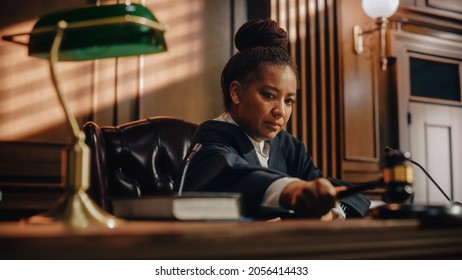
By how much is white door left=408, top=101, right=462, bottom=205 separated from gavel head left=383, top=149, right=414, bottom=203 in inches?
99.7

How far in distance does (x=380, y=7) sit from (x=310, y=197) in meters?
2.17

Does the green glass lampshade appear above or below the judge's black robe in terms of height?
above

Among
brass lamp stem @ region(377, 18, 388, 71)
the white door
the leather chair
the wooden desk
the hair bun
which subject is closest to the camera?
the wooden desk

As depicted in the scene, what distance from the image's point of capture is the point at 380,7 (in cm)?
265

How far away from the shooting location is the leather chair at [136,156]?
123cm

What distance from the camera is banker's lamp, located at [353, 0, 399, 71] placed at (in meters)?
2.64

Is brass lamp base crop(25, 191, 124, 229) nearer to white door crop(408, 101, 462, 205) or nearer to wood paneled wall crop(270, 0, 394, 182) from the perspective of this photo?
wood paneled wall crop(270, 0, 394, 182)

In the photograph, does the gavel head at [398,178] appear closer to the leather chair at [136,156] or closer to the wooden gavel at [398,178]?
the wooden gavel at [398,178]

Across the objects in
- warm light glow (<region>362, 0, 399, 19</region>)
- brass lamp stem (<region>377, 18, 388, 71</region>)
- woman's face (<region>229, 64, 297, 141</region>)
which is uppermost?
warm light glow (<region>362, 0, 399, 19</region>)

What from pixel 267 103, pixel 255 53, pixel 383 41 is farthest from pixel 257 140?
pixel 383 41

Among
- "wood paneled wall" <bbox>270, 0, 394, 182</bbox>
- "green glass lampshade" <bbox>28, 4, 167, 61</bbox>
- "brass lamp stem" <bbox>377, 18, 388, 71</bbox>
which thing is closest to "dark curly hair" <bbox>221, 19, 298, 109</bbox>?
"green glass lampshade" <bbox>28, 4, 167, 61</bbox>

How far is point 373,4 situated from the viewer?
8.73 ft

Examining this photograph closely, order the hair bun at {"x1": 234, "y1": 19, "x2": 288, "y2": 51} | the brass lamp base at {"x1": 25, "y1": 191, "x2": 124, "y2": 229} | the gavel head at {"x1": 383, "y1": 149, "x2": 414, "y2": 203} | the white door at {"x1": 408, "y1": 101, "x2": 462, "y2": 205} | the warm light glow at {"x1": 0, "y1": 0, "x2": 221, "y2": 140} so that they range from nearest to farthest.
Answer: the brass lamp base at {"x1": 25, "y1": 191, "x2": 124, "y2": 229} → the gavel head at {"x1": 383, "y1": 149, "x2": 414, "y2": 203} → the hair bun at {"x1": 234, "y1": 19, "x2": 288, "y2": 51} → the warm light glow at {"x1": 0, "y1": 0, "x2": 221, "y2": 140} → the white door at {"x1": 408, "y1": 101, "x2": 462, "y2": 205}
